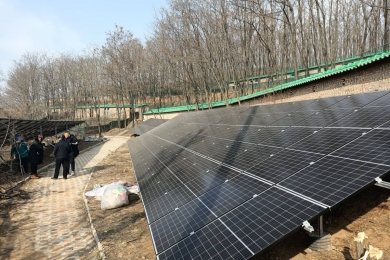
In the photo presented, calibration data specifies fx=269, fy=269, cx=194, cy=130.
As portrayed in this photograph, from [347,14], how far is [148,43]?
111ft

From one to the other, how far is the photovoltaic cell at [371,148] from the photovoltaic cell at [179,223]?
2488mm

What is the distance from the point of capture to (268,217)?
12.2ft

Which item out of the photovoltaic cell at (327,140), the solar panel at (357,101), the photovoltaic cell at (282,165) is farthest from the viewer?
the solar panel at (357,101)

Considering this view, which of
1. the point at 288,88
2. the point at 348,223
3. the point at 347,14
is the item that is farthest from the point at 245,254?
the point at 347,14

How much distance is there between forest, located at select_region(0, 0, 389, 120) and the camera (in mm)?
33031

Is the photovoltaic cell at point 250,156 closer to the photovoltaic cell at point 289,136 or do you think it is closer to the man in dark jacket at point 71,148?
the photovoltaic cell at point 289,136

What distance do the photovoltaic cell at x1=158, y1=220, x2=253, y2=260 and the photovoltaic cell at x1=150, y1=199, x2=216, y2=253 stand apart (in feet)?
0.55

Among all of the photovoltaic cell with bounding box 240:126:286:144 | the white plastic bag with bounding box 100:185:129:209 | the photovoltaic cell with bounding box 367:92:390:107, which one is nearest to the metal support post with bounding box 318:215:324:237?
the photovoltaic cell with bounding box 240:126:286:144

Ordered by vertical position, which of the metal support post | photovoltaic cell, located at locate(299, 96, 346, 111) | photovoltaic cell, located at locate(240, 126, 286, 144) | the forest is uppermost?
the forest

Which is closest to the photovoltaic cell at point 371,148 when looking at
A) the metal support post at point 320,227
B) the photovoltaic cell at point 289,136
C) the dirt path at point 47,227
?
Result: the metal support post at point 320,227

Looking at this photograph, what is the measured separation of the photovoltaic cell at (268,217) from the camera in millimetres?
3334

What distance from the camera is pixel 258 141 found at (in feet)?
23.3

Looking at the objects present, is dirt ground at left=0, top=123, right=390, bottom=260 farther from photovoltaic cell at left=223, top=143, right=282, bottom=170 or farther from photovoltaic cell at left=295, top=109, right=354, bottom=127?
photovoltaic cell at left=295, top=109, right=354, bottom=127

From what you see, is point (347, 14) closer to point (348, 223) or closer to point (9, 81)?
point (348, 223)
